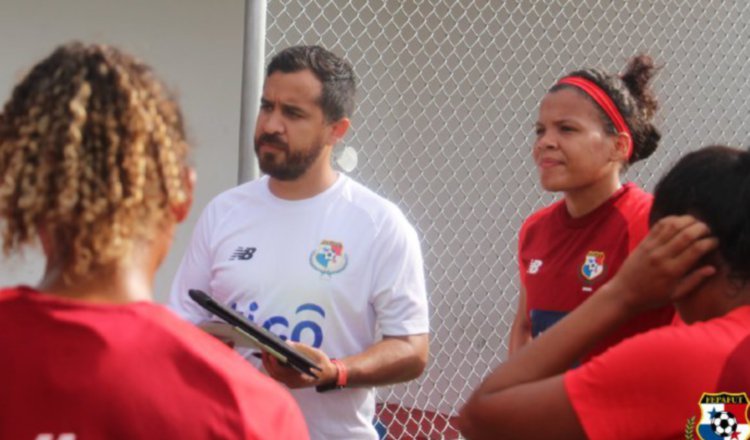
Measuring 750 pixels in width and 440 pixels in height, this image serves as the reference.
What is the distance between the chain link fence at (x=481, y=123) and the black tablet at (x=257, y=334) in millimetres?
3432

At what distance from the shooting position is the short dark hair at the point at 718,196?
189 cm

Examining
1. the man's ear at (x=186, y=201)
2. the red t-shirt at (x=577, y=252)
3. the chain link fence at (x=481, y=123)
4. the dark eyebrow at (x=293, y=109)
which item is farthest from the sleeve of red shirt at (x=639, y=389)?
the chain link fence at (x=481, y=123)

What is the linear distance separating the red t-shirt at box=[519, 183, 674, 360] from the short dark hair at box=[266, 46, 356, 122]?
2.42ft

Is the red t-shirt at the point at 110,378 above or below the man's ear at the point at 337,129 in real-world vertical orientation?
Answer: below

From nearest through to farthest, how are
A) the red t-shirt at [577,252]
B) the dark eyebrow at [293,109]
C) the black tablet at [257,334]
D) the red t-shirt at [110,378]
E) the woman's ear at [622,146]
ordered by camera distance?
the red t-shirt at [110,378] → the black tablet at [257,334] → the red t-shirt at [577,252] → the woman's ear at [622,146] → the dark eyebrow at [293,109]

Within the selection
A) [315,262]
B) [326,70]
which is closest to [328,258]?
[315,262]

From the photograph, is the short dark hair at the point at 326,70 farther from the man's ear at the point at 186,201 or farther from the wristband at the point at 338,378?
the man's ear at the point at 186,201

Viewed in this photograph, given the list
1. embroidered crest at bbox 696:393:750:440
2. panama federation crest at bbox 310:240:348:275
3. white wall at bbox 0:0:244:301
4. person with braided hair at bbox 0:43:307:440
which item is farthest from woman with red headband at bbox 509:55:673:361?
white wall at bbox 0:0:244:301

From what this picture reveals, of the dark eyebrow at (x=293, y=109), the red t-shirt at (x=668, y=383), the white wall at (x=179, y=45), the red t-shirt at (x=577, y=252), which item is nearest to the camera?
the red t-shirt at (x=668, y=383)

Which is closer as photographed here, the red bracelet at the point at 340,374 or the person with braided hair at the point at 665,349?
the person with braided hair at the point at 665,349

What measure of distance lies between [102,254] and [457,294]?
4979 millimetres

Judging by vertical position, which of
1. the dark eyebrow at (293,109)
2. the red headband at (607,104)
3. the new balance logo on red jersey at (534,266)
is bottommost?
the new balance logo on red jersey at (534,266)

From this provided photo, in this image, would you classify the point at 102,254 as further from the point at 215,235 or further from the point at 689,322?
the point at 215,235

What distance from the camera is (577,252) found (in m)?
2.99
